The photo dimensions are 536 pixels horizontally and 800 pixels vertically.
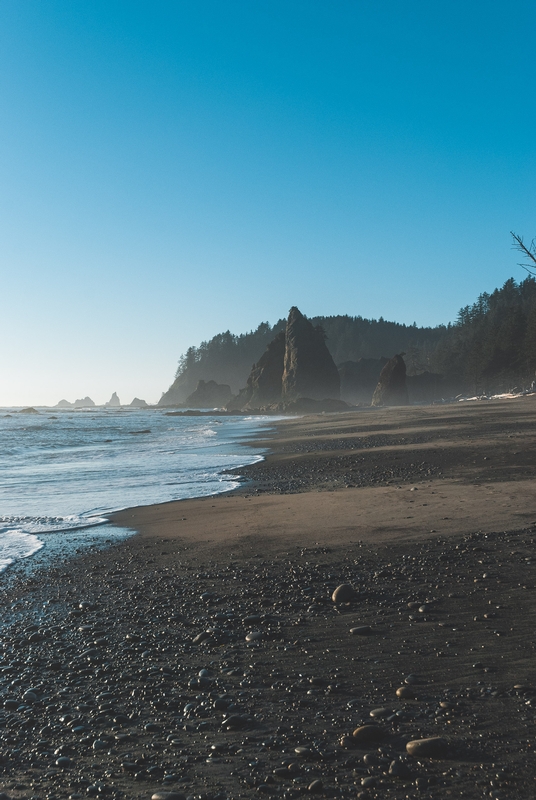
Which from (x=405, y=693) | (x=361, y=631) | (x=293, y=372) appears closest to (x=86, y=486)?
(x=361, y=631)

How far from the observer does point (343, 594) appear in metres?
5.25

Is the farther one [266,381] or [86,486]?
[266,381]

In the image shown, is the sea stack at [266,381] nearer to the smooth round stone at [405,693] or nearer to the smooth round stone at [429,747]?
the smooth round stone at [405,693]

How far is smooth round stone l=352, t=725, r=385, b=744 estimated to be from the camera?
2961mm

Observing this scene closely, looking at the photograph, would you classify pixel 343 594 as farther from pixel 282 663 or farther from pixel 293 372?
pixel 293 372

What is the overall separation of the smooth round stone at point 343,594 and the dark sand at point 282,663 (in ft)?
0.32

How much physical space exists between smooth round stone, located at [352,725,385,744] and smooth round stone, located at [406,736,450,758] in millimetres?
184

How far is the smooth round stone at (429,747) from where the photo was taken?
2.78 metres

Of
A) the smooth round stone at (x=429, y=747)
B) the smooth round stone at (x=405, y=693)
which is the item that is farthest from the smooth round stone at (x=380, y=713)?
the smooth round stone at (x=429, y=747)

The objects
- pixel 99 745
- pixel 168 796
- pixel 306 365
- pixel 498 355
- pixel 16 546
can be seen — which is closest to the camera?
pixel 168 796

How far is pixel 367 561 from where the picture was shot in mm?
6480

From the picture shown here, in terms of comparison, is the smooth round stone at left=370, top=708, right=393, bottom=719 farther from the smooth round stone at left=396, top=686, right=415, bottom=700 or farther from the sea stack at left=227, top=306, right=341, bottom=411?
the sea stack at left=227, top=306, right=341, bottom=411

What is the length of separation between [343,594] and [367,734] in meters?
2.29

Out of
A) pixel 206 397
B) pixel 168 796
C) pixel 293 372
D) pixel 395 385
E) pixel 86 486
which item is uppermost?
pixel 293 372
